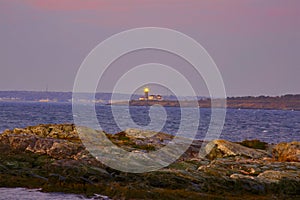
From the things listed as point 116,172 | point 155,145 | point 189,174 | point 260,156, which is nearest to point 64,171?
point 116,172

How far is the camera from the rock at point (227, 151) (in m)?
35.6

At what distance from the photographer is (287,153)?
3525 centimetres

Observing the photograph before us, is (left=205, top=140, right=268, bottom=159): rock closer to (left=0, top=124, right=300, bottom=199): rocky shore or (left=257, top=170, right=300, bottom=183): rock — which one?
(left=0, top=124, right=300, bottom=199): rocky shore

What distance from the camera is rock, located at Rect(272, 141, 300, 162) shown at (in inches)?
1362

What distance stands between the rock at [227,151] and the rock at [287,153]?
1231 millimetres

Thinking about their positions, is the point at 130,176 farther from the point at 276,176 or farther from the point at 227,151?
the point at 227,151

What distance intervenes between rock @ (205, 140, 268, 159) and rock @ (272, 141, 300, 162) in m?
1.23

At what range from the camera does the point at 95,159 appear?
86.5 ft

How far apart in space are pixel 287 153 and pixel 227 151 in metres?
4.67

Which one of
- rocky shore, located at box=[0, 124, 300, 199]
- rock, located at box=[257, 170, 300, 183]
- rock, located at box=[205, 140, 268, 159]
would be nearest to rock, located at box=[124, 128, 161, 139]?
rock, located at box=[205, 140, 268, 159]

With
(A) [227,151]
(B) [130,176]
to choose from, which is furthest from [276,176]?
(A) [227,151]

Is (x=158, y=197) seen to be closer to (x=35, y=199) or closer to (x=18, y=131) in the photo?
(x=35, y=199)

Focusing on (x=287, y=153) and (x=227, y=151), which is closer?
(x=287, y=153)

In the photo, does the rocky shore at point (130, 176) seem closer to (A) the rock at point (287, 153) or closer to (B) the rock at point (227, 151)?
(A) the rock at point (287, 153)
